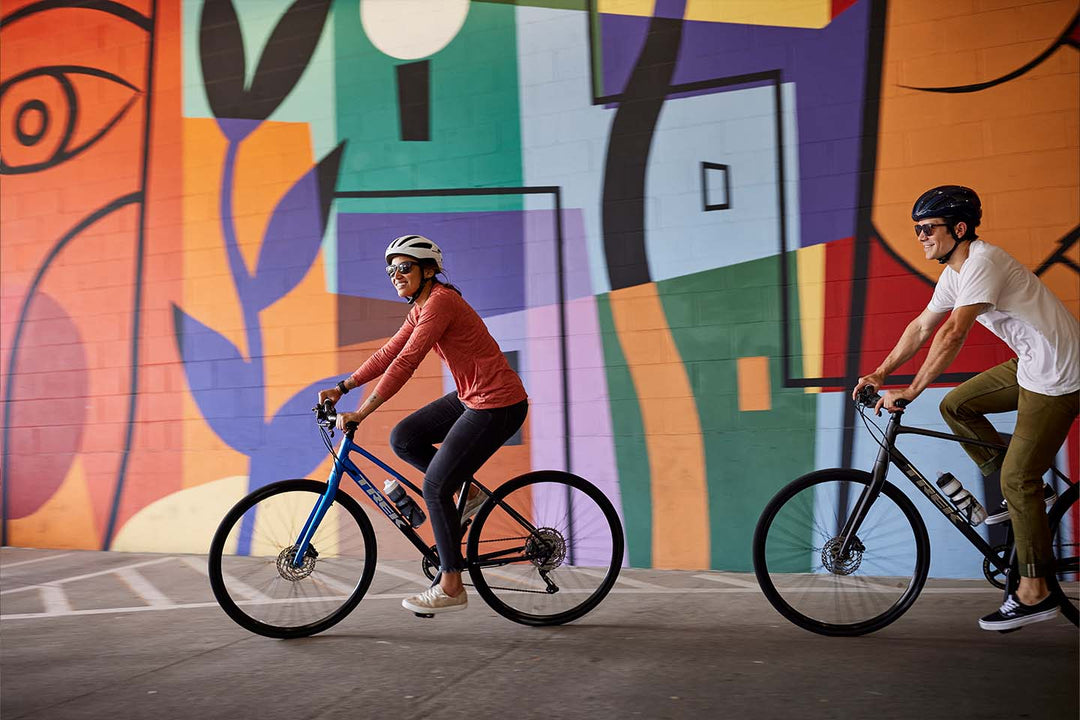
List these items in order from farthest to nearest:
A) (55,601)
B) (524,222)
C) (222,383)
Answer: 1. (222,383)
2. (524,222)
3. (55,601)

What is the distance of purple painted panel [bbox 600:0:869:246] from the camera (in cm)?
505

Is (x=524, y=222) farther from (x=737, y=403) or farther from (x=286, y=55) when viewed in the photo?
(x=286, y=55)

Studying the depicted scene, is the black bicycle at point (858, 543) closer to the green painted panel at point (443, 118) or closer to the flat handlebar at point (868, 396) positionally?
the flat handlebar at point (868, 396)

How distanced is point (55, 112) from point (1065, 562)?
299 inches

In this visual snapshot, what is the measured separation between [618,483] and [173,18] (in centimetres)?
488

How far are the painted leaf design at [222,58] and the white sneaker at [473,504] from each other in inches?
151

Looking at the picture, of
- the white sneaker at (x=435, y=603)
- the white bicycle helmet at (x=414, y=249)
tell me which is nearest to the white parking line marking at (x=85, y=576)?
the white sneaker at (x=435, y=603)

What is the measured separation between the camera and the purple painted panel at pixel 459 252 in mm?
5766

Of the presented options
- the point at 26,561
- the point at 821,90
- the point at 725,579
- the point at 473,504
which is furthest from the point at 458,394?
the point at 26,561

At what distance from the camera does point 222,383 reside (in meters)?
6.50

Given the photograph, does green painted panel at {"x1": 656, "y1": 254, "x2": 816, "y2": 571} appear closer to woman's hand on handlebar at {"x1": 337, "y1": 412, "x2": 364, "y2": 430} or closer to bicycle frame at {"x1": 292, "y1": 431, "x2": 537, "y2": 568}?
bicycle frame at {"x1": 292, "y1": 431, "x2": 537, "y2": 568}

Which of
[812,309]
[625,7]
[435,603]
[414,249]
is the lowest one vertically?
[435,603]

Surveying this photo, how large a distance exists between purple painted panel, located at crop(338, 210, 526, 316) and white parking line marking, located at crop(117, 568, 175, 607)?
2270 mm

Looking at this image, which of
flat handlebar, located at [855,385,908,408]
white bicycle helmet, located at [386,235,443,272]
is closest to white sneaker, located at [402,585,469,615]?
white bicycle helmet, located at [386,235,443,272]
